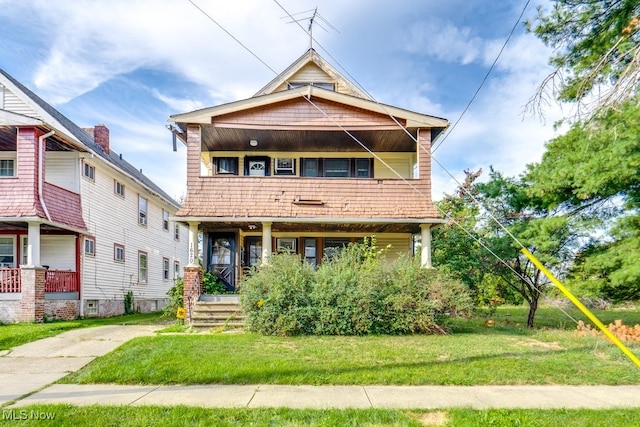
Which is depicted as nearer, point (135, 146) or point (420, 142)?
point (420, 142)

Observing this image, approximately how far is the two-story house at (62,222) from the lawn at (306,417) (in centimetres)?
982

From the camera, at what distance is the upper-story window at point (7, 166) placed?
49.6ft

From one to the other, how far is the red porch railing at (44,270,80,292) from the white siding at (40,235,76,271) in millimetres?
586

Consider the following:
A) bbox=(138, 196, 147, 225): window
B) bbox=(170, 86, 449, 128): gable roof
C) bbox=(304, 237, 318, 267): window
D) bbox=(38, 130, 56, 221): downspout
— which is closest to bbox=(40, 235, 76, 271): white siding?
bbox=(38, 130, 56, 221): downspout

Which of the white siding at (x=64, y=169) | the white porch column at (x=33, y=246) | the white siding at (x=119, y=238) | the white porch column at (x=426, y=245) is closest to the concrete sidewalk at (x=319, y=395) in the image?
the white porch column at (x=426, y=245)

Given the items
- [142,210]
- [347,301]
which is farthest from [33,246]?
[347,301]

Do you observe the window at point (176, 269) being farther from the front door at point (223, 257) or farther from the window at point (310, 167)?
the window at point (310, 167)

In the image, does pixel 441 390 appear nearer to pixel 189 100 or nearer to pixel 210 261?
pixel 210 261

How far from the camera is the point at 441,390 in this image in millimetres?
5402

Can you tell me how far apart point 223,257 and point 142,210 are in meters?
8.95

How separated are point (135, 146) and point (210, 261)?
14533 millimetres

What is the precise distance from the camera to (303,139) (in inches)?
547

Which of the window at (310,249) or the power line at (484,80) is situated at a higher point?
the power line at (484,80)

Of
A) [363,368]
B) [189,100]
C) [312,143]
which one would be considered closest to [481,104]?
[312,143]
